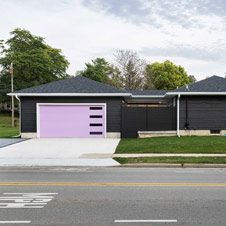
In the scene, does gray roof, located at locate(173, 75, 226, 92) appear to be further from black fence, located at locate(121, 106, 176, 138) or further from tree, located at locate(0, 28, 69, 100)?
tree, located at locate(0, 28, 69, 100)

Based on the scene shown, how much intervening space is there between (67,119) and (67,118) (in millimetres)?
77

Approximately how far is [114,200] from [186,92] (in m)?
13.9

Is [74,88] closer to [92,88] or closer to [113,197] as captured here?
[92,88]

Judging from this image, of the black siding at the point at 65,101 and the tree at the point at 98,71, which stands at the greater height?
the tree at the point at 98,71

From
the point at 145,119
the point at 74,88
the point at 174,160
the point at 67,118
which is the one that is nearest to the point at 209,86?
the point at 145,119

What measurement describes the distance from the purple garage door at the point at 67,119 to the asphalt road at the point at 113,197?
1015 cm

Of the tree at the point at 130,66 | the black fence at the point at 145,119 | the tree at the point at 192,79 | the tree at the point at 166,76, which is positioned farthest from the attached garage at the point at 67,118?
the tree at the point at 192,79

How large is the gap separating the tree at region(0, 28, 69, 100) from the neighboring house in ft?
90.4

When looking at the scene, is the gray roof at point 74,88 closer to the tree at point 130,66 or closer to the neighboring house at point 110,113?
the neighboring house at point 110,113

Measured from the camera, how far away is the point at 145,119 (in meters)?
18.7

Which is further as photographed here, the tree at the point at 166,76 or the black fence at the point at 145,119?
the tree at the point at 166,76

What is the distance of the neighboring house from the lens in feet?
61.1

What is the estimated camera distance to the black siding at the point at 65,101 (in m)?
19.1

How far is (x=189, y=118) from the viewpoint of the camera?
61.6ft
